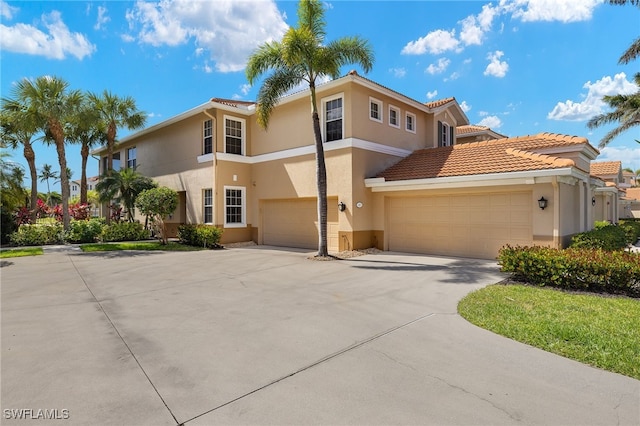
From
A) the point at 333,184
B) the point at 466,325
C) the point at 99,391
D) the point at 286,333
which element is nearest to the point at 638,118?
the point at 333,184

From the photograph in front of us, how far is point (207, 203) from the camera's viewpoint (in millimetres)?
18109

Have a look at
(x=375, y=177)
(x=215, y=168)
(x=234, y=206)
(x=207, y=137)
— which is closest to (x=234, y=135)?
(x=207, y=137)

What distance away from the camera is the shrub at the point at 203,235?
16188 millimetres

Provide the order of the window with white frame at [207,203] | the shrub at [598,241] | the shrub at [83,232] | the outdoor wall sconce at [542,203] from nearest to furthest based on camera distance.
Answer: the shrub at [598,241]
the outdoor wall sconce at [542,203]
the shrub at [83,232]
the window with white frame at [207,203]

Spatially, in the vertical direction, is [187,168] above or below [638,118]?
below

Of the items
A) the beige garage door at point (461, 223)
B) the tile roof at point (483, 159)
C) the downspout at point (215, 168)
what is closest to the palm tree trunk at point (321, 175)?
the tile roof at point (483, 159)

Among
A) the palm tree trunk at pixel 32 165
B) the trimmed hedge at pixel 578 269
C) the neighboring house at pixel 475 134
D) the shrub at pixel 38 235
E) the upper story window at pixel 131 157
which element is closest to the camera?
the trimmed hedge at pixel 578 269

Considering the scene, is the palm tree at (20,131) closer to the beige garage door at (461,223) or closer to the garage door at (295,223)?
the garage door at (295,223)

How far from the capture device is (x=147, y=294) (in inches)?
300

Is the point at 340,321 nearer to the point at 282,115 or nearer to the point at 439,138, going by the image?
the point at 282,115

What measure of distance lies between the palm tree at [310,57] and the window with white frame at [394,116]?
4.07 meters

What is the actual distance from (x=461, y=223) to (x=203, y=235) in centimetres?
1123

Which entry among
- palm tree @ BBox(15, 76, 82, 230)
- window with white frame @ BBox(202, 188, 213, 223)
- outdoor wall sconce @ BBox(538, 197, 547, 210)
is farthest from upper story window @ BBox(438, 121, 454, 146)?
palm tree @ BBox(15, 76, 82, 230)

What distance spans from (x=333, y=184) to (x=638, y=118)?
2565cm
